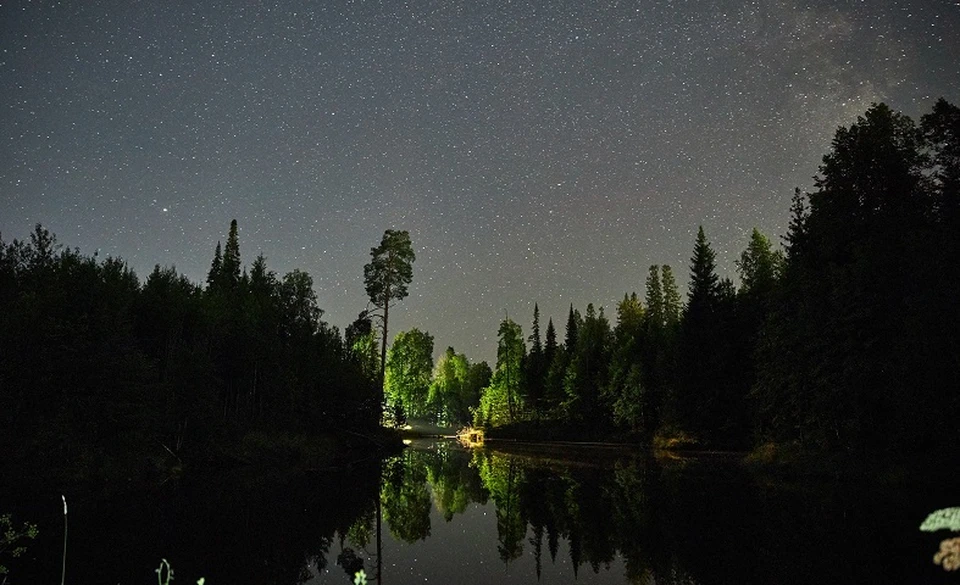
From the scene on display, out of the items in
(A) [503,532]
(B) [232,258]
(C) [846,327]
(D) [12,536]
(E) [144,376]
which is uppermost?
(B) [232,258]

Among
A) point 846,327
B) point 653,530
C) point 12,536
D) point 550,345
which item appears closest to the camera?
point 12,536

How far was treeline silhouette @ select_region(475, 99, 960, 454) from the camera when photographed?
69.9ft

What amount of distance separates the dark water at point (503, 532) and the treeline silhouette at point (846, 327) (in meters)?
3.82

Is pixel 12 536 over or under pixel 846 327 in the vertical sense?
under

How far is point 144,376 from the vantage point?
2484 cm

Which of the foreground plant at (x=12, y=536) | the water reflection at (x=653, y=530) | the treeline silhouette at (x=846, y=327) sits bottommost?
the water reflection at (x=653, y=530)

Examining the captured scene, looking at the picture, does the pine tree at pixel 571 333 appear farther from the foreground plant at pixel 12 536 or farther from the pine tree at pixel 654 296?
the foreground plant at pixel 12 536

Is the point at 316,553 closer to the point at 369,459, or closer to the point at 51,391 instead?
the point at 51,391

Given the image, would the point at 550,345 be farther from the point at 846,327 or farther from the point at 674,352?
the point at 846,327

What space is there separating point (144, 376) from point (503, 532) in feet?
57.9

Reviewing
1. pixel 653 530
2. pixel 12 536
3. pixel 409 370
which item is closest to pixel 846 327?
pixel 653 530

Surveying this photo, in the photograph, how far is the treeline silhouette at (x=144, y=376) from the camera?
21906 millimetres

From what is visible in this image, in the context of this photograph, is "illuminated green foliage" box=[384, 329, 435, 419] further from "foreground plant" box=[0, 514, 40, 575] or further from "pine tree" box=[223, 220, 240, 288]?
"foreground plant" box=[0, 514, 40, 575]

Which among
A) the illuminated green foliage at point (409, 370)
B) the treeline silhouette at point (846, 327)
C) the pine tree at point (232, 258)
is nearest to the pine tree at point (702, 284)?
the treeline silhouette at point (846, 327)
